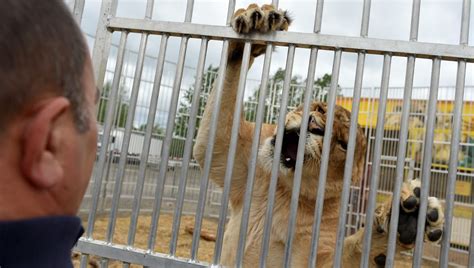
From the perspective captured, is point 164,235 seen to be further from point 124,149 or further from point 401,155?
point 401,155

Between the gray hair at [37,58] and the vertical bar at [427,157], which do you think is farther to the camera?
the vertical bar at [427,157]

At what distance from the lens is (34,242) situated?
92cm

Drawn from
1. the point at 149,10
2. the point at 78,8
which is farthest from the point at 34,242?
the point at 78,8

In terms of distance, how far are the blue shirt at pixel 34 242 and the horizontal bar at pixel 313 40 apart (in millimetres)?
1799

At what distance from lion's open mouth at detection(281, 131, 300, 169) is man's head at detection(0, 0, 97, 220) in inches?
122

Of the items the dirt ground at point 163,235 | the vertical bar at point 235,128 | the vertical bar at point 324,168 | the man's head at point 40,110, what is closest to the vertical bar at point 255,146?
the vertical bar at point 235,128

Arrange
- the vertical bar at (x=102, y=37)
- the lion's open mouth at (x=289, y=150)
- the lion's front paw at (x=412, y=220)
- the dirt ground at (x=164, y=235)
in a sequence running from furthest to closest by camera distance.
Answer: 1. the dirt ground at (x=164, y=235)
2. the lion's open mouth at (x=289, y=150)
3. the lion's front paw at (x=412, y=220)
4. the vertical bar at (x=102, y=37)

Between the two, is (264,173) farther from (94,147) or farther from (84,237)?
(94,147)

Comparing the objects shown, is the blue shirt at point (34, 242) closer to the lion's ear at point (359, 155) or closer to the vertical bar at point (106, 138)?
the vertical bar at point (106, 138)

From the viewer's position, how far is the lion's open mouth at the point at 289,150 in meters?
3.99

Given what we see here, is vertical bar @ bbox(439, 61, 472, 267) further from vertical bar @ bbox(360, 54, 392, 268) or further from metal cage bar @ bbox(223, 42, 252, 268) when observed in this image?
metal cage bar @ bbox(223, 42, 252, 268)

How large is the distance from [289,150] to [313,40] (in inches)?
75.1

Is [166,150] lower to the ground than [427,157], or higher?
lower

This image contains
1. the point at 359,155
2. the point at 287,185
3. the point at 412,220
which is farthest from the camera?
the point at 359,155
